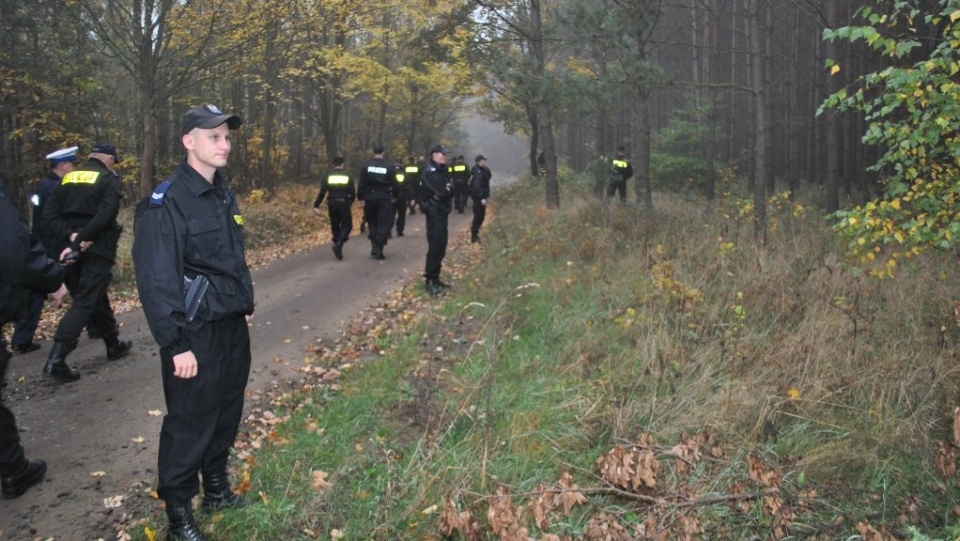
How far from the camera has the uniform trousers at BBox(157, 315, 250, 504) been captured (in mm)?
3518

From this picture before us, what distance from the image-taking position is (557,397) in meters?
5.34

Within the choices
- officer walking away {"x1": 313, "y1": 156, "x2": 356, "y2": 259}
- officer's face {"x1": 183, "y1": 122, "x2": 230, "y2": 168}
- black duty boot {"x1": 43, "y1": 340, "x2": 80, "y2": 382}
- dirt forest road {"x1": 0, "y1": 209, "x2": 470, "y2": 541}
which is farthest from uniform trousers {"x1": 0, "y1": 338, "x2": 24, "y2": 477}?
officer walking away {"x1": 313, "y1": 156, "x2": 356, "y2": 259}

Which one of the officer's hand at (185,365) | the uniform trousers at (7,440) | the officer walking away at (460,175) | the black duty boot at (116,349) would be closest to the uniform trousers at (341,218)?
the black duty boot at (116,349)

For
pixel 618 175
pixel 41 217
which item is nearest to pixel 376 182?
pixel 41 217

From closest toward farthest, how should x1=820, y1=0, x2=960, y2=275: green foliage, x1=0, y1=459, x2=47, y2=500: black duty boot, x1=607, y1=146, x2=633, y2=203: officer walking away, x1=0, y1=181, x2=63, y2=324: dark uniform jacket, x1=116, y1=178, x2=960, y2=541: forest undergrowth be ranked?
x1=116, y1=178, x2=960, y2=541: forest undergrowth → x1=0, y1=181, x2=63, y2=324: dark uniform jacket → x1=0, y1=459, x2=47, y2=500: black duty boot → x1=820, y1=0, x2=960, y2=275: green foliage → x1=607, y1=146, x2=633, y2=203: officer walking away

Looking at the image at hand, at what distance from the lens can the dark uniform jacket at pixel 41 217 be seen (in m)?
6.54

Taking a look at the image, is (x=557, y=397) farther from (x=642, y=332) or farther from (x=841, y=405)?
(x=841, y=405)

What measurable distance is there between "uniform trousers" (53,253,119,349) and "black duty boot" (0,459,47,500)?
6.76ft

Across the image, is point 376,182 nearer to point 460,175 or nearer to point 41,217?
point 41,217

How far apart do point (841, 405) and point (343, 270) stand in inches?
342

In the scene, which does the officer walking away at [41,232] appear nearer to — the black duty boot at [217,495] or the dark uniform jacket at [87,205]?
the dark uniform jacket at [87,205]

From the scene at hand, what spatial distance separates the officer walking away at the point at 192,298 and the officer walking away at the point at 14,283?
0.99 meters

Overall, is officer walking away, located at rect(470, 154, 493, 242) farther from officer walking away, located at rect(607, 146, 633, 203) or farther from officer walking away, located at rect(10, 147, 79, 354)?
officer walking away, located at rect(10, 147, 79, 354)

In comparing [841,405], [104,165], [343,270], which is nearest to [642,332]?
[841,405]
